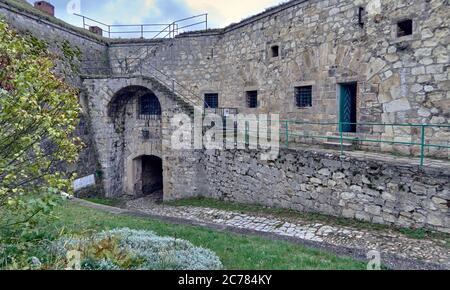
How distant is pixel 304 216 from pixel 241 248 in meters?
3.54

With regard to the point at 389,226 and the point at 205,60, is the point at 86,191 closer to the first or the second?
the point at 205,60

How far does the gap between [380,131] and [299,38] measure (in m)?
4.37

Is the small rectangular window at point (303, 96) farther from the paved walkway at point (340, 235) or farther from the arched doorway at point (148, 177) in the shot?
the arched doorway at point (148, 177)

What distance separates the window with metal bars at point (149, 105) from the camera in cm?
1420

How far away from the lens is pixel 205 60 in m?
14.6

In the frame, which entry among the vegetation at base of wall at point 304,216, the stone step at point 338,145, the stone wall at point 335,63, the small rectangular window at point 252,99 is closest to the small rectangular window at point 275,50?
the stone wall at point 335,63

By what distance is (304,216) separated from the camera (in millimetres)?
7980

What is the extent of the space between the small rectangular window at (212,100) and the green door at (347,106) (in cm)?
650

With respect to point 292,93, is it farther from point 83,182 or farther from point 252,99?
point 83,182

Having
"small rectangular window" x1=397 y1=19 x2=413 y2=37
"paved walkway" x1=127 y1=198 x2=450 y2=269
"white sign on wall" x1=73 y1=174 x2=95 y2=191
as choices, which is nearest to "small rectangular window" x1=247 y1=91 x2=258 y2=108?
"paved walkway" x1=127 y1=198 x2=450 y2=269

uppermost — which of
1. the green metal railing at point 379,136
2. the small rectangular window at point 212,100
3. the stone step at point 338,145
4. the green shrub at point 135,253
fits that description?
the small rectangular window at point 212,100

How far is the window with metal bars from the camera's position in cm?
1420

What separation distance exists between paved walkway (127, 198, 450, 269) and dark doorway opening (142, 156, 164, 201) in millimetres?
5822
